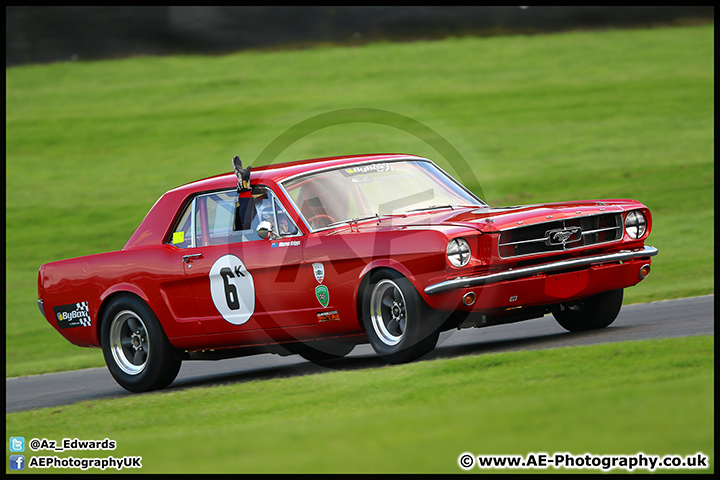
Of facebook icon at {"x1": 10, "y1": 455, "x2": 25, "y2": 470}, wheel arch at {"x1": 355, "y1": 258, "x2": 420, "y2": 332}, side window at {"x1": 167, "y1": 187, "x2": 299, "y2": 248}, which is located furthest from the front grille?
facebook icon at {"x1": 10, "y1": 455, "x2": 25, "y2": 470}

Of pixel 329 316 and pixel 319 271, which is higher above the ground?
pixel 319 271

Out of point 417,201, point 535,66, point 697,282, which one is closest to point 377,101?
point 535,66

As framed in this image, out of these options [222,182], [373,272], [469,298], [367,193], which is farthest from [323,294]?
[222,182]

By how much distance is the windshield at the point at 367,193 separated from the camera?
7.73 m

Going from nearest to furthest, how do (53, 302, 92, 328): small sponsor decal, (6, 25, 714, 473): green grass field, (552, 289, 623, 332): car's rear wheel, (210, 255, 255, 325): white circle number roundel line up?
(6, 25, 714, 473): green grass field
(210, 255, 255, 325): white circle number roundel
(552, 289, 623, 332): car's rear wheel
(53, 302, 92, 328): small sponsor decal

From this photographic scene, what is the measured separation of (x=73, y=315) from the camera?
351 inches

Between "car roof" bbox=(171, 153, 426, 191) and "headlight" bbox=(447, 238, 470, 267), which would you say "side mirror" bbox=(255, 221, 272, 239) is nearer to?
"car roof" bbox=(171, 153, 426, 191)

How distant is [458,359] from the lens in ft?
22.9

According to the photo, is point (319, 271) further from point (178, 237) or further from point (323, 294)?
point (178, 237)

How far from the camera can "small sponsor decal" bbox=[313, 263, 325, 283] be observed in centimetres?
725

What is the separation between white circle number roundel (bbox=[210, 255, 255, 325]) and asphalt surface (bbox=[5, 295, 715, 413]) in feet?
2.18

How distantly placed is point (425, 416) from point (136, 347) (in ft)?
13.5

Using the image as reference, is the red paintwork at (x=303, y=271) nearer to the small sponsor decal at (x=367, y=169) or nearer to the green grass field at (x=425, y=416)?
the small sponsor decal at (x=367, y=169)

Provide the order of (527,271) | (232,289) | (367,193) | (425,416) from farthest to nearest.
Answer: (367,193), (232,289), (527,271), (425,416)
